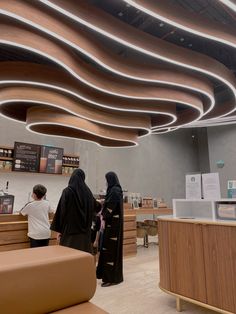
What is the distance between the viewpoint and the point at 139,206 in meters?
7.42

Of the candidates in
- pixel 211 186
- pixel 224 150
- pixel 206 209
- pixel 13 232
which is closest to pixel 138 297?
pixel 206 209

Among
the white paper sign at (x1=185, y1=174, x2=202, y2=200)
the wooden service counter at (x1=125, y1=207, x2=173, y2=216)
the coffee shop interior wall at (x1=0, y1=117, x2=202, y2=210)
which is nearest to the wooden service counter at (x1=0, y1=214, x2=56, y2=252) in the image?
Answer: the coffee shop interior wall at (x1=0, y1=117, x2=202, y2=210)

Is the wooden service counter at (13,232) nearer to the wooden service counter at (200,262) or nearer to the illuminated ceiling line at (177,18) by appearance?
the wooden service counter at (200,262)

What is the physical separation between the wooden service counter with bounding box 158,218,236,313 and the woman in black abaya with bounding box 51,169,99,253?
1093 millimetres

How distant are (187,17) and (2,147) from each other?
5165mm

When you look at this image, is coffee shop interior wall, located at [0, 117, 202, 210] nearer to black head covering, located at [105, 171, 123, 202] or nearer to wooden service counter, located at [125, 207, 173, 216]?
wooden service counter, located at [125, 207, 173, 216]

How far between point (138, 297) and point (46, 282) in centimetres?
224

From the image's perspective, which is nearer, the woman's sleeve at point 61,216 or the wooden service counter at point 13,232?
the woman's sleeve at point 61,216

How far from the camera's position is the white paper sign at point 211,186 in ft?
9.87

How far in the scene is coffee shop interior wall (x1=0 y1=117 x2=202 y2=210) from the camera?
6.73 m

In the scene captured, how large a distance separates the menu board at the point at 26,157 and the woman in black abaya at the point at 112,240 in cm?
317

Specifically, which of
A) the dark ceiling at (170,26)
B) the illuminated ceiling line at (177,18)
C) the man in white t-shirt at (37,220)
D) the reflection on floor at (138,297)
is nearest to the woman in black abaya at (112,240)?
the reflection on floor at (138,297)

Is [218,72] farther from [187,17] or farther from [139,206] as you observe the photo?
[139,206]

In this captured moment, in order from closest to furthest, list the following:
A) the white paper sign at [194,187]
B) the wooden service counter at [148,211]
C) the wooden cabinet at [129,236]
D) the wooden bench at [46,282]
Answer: the wooden bench at [46,282] < the white paper sign at [194,187] < the wooden cabinet at [129,236] < the wooden service counter at [148,211]
